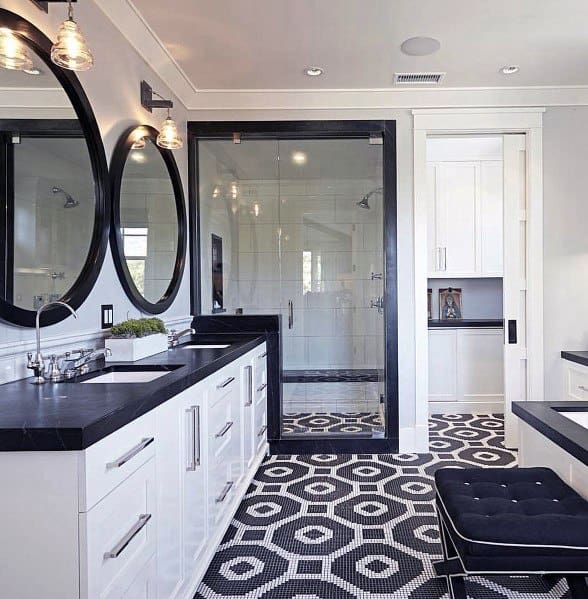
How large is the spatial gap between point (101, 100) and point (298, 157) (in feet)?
6.02

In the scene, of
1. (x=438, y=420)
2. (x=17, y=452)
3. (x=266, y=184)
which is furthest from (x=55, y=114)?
(x=438, y=420)

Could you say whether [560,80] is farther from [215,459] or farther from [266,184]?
[215,459]

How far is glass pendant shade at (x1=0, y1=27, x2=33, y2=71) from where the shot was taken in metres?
1.63

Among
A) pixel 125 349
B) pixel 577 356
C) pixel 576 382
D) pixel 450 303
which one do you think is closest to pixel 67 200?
pixel 125 349

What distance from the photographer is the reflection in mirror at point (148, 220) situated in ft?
8.55

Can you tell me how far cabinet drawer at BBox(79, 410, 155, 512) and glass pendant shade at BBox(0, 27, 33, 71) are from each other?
1.24m

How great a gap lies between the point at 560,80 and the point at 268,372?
2.88 meters

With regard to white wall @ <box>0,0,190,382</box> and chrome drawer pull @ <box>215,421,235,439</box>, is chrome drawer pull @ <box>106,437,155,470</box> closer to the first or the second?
white wall @ <box>0,0,190,382</box>

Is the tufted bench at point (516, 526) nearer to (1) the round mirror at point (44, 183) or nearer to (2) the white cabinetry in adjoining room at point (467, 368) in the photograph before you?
(1) the round mirror at point (44, 183)

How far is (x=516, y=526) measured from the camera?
1.42 metres

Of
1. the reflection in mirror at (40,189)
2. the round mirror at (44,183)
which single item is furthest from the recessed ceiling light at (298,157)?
the reflection in mirror at (40,189)

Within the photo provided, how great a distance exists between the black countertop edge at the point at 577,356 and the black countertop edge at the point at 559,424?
145 centimetres

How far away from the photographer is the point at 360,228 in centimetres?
388

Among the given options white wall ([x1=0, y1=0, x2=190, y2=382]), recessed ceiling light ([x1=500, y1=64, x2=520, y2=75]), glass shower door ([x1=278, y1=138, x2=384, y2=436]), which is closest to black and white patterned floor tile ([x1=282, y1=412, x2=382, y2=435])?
glass shower door ([x1=278, y1=138, x2=384, y2=436])
